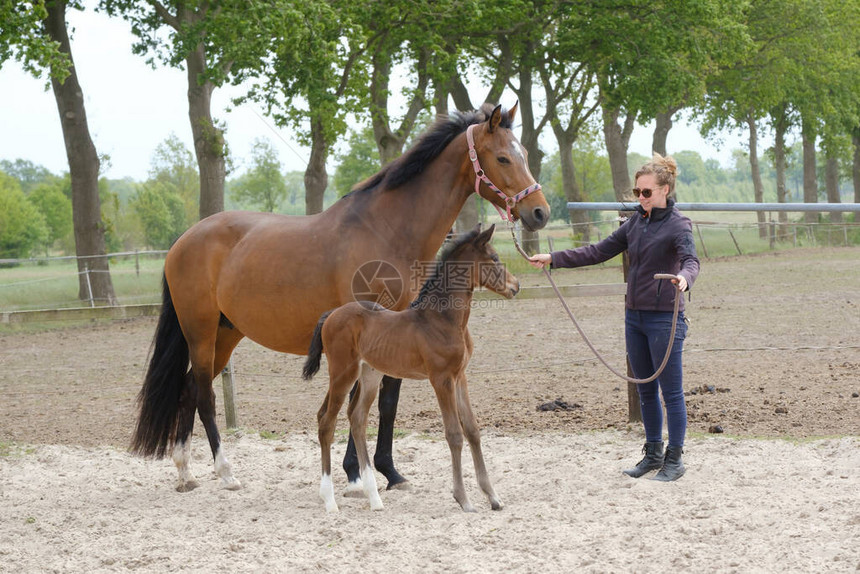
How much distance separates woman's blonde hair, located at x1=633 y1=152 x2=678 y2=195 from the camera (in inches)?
180

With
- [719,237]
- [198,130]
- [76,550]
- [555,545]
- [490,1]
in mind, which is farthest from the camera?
[719,237]

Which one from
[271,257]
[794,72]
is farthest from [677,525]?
[794,72]

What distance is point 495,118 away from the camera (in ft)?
14.6

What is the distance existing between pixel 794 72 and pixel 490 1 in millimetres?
14573

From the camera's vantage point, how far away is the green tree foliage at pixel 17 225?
47.4 metres

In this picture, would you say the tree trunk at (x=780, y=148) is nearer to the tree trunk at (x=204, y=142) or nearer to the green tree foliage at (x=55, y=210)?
the tree trunk at (x=204, y=142)

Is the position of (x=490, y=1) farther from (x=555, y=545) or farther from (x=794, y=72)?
(x=555, y=545)

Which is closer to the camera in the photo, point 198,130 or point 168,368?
point 168,368

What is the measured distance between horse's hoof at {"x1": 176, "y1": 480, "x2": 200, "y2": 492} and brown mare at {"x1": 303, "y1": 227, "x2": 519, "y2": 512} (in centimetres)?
119

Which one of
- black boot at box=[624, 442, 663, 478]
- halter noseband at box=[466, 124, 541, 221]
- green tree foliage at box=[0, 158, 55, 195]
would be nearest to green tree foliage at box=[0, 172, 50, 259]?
halter noseband at box=[466, 124, 541, 221]

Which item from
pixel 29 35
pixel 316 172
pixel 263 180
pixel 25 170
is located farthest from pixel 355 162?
pixel 25 170

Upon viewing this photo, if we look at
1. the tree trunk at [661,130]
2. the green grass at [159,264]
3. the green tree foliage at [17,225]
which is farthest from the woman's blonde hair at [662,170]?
the green tree foliage at [17,225]

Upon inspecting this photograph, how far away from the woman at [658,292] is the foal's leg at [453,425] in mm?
1035

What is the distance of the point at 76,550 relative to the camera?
3.98 metres
